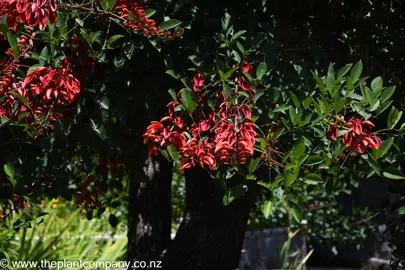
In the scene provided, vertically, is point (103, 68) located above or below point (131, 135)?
above

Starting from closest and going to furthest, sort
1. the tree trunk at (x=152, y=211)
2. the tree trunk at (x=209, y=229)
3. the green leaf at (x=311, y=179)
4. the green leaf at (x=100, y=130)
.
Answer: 1. the green leaf at (x=311, y=179)
2. the green leaf at (x=100, y=130)
3. the tree trunk at (x=209, y=229)
4. the tree trunk at (x=152, y=211)

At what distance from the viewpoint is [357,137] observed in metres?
2.91

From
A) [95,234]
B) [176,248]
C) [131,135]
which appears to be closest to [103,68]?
[131,135]

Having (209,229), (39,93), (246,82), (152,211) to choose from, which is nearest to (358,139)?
(246,82)

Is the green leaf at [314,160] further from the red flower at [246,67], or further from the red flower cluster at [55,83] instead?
the red flower cluster at [55,83]

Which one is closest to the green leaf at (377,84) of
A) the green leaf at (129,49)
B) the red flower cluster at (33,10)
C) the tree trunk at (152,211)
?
the green leaf at (129,49)

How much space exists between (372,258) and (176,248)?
6.12 meters

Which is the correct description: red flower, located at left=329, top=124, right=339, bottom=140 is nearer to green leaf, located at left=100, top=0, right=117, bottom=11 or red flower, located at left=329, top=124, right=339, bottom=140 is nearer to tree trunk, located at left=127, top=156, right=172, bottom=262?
green leaf, located at left=100, top=0, right=117, bottom=11

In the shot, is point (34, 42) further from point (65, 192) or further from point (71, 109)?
point (65, 192)

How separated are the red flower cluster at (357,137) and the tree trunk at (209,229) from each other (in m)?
1.50

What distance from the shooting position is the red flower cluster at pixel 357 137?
2885 mm

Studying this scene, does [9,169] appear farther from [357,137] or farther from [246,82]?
[357,137]

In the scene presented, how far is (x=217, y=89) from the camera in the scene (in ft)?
10.4

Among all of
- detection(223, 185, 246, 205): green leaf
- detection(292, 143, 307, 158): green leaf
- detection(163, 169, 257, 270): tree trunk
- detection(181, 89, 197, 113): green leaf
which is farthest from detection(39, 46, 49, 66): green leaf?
detection(163, 169, 257, 270): tree trunk
